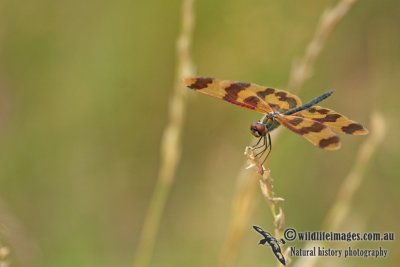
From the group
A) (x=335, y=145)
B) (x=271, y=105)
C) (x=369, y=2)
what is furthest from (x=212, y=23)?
(x=335, y=145)

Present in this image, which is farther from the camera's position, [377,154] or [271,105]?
[377,154]

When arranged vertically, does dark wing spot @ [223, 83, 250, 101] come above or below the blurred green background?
below

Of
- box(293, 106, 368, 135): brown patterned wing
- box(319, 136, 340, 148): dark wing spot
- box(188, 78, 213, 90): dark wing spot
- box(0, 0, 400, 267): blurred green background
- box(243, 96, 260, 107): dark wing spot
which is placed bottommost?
box(319, 136, 340, 148): dark wing spot

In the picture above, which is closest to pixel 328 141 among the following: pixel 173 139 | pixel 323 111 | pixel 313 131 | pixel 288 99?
→ pixel 313 131

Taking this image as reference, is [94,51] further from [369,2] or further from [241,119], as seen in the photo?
[369,2]

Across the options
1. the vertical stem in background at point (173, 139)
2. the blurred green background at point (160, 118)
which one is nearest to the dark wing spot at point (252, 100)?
the vertical stem in background at point (173, 139)

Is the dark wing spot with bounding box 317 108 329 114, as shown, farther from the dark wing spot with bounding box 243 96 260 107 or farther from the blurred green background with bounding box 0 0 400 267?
the blurred green background with bounding box 0 0 400 267

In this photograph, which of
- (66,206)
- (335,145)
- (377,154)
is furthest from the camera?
(377,154)

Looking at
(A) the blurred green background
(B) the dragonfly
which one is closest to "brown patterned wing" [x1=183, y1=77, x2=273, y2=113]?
(B) the dragonfly

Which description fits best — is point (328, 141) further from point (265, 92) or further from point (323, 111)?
point (265, 92)
